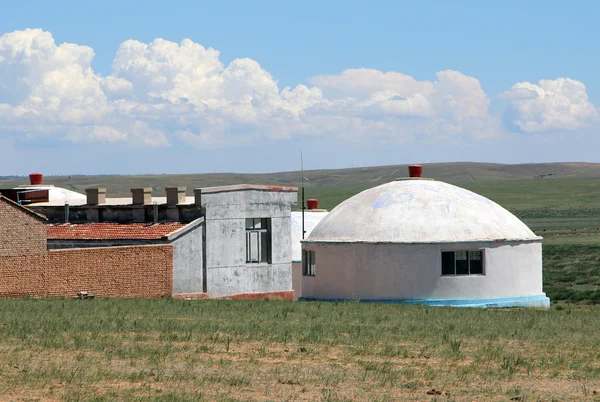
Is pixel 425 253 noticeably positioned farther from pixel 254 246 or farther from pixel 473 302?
pixel 254 246

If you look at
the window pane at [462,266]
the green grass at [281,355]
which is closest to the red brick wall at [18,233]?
the green grass at [281,355]

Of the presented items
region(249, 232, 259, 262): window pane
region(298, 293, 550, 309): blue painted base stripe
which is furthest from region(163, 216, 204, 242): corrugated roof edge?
region(298, 293, 550, 309): blue painted base stripe

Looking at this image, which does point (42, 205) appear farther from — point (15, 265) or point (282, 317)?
point (282, 317)

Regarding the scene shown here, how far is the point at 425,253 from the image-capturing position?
3959cm

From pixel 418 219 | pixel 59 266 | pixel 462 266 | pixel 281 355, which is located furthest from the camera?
pixel 462 266

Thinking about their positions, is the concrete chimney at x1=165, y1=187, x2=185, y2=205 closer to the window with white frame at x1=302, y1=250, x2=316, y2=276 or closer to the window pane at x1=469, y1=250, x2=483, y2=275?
the window with white frame at x1=302, y1=250, x2=316, y2=276

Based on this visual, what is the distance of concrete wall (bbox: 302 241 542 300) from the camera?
3959 centimetres

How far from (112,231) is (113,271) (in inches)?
215

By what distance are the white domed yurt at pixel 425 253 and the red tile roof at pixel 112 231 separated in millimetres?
5860

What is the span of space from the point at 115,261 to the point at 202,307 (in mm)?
5725

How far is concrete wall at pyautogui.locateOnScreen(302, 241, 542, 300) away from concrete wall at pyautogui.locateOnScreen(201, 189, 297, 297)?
2281mm

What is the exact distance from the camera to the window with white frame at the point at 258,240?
140ft

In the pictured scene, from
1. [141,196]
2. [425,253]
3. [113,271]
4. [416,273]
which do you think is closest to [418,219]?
[425,253]

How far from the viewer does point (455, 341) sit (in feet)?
78.2
